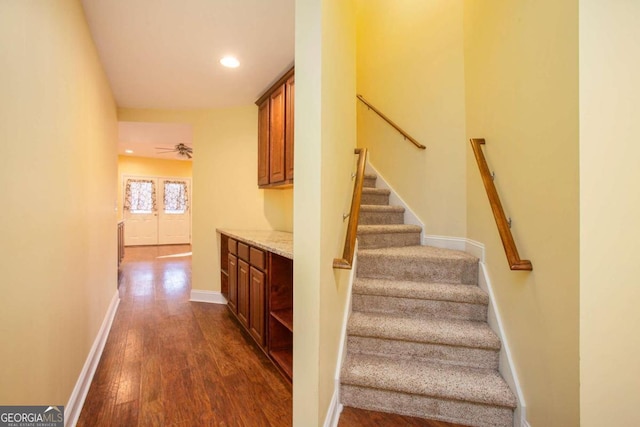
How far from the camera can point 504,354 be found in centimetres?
166

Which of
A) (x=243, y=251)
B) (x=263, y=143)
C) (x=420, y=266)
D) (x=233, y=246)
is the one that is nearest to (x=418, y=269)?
(x=420, y=266)

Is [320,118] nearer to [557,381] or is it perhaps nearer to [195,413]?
[557,381]

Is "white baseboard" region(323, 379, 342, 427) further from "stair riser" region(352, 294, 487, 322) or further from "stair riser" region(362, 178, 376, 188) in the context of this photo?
"stair riser" region(362, 178, 376, 188)

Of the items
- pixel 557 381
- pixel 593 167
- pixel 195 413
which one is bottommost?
pixel 195 413

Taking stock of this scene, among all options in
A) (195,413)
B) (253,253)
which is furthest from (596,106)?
(195,413)

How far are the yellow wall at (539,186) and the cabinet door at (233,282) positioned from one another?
2334 mm

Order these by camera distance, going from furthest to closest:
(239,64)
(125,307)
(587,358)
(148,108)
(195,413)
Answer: (148,108), (125,307), (239,64), (195,413), (587,358)

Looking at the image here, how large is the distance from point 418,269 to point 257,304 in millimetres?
1365

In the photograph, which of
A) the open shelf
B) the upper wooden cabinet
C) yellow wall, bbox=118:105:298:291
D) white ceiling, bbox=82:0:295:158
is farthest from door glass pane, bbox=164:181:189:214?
the open shelf

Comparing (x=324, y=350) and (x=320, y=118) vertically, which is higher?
(x=320, y=118)

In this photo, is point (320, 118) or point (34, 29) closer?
point (34, 29)

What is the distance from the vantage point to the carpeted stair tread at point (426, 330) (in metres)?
1.74

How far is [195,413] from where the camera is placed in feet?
5.45

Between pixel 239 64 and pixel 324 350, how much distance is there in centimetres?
253
